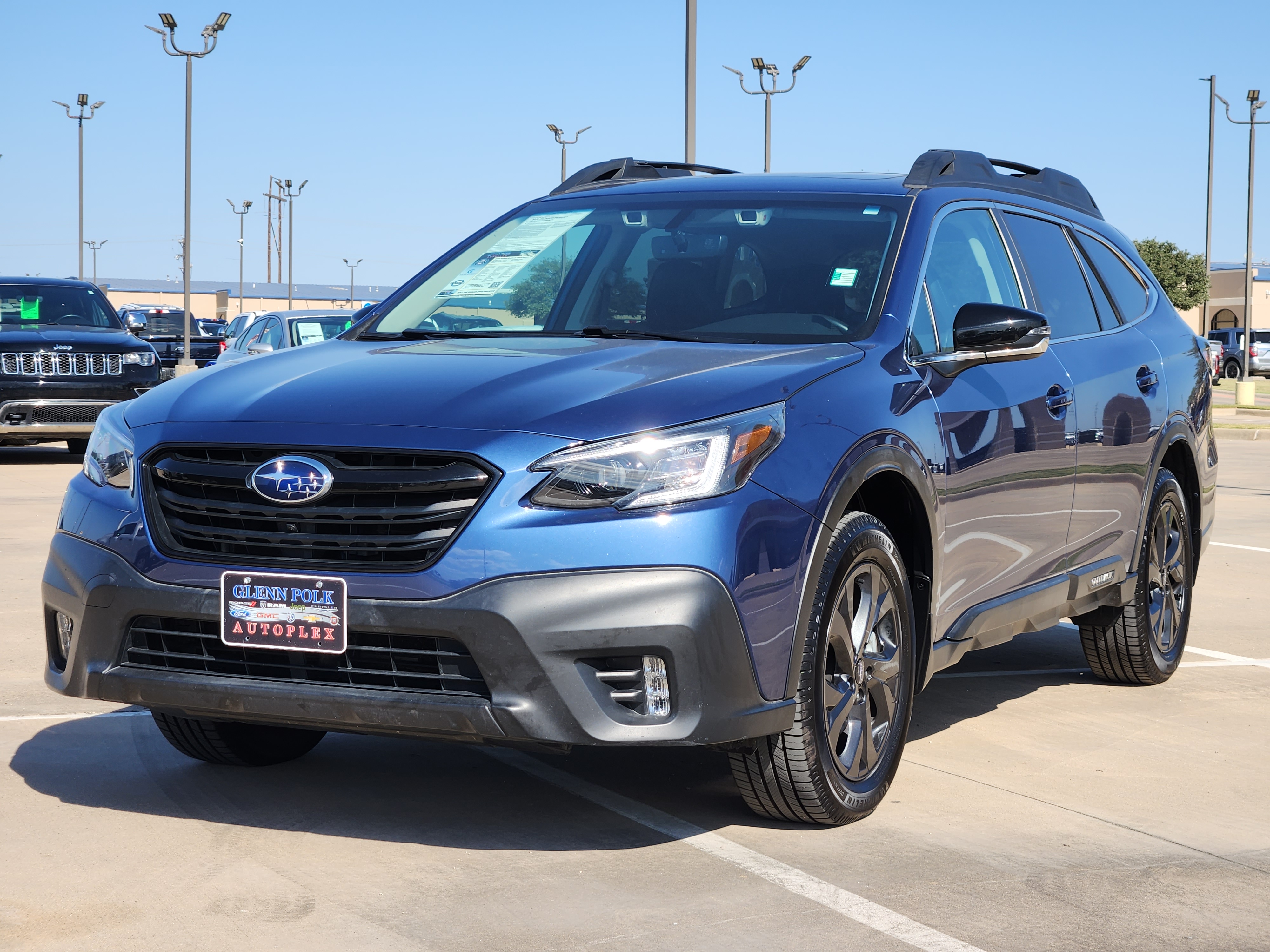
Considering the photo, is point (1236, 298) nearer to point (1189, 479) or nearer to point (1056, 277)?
point (1189, 479)

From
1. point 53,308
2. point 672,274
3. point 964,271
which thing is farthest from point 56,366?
point 964,271

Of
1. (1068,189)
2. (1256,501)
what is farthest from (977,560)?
(1256,501)

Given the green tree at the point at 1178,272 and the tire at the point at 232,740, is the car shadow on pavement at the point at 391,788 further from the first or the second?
the green tree at the point at 1178,272

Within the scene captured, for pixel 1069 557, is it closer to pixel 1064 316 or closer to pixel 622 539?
pixel 1064 316

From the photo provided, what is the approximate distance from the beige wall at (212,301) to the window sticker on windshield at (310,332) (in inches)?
3902

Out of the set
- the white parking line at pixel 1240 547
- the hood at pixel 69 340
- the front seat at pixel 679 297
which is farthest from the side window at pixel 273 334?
the front seat at pixel 679 297

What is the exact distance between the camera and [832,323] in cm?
483

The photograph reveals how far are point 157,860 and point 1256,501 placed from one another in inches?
499

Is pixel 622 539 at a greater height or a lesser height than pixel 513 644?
greater

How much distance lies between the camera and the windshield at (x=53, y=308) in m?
17.3

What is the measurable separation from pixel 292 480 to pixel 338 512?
14 cm

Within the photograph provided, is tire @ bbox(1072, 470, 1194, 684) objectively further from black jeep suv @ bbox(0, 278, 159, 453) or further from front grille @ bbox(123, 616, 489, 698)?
black jeep suv @ bbox(0, 278, 159, 453)

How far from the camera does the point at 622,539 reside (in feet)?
12.2

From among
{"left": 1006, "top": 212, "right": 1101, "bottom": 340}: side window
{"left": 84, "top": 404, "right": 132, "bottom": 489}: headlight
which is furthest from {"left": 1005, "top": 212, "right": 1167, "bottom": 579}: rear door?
{"left": 84, "top": 404, "right": 132, "bottom": 489}: headlight
